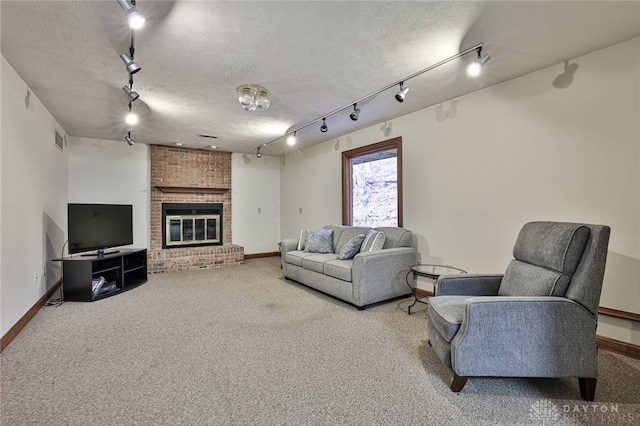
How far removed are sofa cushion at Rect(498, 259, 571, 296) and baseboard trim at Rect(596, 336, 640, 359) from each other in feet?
3.50

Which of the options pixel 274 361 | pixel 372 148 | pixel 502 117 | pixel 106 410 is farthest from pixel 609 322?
pixel 106 410

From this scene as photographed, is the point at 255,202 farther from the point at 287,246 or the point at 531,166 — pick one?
the point at 531,166

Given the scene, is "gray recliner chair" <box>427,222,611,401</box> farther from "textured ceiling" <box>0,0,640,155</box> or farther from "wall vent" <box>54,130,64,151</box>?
"wall vent" <box>54,130,64,151</box>

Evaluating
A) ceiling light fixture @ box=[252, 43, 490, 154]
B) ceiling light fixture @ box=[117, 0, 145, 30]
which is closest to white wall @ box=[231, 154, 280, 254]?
ceiling light fixture @ box=[252, 43, 490, 154]

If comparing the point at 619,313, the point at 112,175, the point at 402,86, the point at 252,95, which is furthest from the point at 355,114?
the point at 112,175

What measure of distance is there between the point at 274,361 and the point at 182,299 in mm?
2152

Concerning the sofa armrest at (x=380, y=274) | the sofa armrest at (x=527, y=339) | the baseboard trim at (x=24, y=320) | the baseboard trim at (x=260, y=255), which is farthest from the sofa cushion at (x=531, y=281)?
the baseboard trim at (x=260, y=255)

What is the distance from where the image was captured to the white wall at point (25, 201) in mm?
2584

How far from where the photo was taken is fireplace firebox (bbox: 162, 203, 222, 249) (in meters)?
6.11

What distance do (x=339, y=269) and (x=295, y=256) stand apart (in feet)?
3.69

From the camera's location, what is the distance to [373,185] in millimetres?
4902

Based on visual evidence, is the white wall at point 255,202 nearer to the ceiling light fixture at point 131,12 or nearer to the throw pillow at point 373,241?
the throw pillow at point 373,241

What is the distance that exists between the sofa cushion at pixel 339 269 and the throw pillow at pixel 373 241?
29cm

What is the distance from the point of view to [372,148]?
471cm
